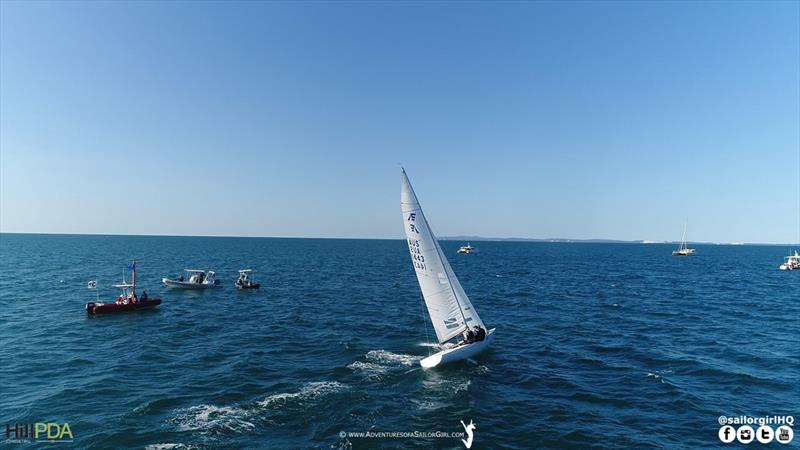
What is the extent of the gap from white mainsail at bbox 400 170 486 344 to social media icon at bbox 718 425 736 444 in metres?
15.2

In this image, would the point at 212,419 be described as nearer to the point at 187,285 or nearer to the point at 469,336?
the point at 469,336

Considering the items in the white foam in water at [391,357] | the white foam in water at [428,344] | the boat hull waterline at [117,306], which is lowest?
the white foam in water at [428,344]

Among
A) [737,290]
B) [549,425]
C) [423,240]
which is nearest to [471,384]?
[549,425]

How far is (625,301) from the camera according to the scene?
55.9 m

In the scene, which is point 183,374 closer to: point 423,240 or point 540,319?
point 423,240

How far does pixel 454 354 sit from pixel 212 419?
15.6 meters

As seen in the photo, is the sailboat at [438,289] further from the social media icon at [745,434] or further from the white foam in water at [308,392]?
the social media icon at [745,434]

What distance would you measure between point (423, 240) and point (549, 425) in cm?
1371

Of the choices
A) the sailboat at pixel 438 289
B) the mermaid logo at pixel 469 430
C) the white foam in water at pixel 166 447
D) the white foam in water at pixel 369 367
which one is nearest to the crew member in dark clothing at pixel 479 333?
the sailboat at pixel 438 289

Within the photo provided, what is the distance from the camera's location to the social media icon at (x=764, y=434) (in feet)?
62.1

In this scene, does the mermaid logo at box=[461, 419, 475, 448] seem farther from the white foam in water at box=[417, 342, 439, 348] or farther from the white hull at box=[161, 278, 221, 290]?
the white hull at box=[161, 278, 221, 290]

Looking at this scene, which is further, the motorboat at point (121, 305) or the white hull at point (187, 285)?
the white hull at point (187, 285)

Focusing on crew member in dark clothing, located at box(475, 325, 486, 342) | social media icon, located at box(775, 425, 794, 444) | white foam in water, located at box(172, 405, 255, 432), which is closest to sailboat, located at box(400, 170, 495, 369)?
crew member in dark clothing, located at box(475, 325, 486, 342)

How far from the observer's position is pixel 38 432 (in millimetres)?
18438
